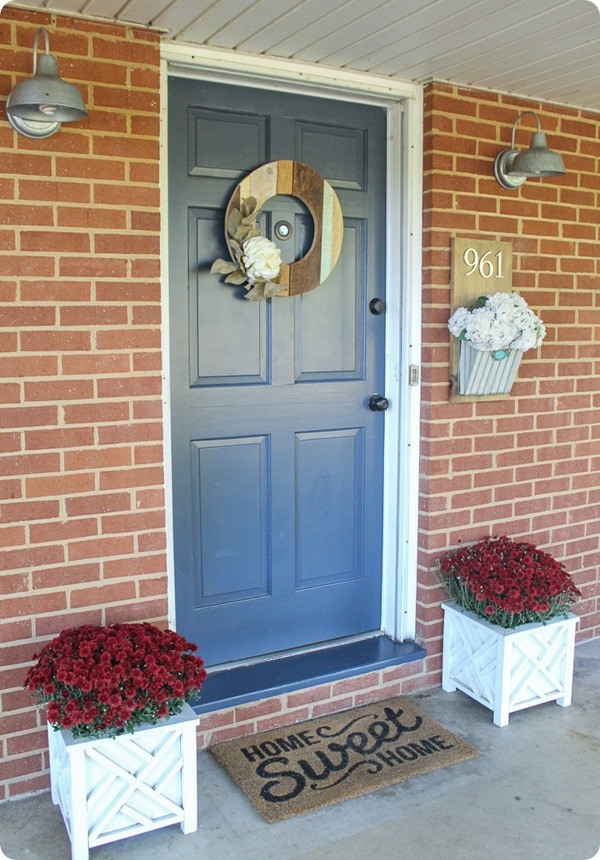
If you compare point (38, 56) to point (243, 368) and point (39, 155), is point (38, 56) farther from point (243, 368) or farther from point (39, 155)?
point (243, 368)

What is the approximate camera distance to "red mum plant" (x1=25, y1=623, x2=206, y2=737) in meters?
2.06

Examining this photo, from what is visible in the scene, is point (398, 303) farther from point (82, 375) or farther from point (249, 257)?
point (82, 375)

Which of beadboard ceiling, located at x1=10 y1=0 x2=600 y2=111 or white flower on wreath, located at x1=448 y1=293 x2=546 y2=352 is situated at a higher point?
beadboard ceiling, located at x1=10 y1=0 x2=600 y2=111

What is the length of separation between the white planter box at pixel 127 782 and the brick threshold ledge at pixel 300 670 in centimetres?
36

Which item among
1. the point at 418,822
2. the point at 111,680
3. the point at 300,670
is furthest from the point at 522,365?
the point at 111,680

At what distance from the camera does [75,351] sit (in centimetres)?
234

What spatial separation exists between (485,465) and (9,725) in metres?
1.93

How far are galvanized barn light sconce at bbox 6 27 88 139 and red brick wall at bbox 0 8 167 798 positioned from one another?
12cm

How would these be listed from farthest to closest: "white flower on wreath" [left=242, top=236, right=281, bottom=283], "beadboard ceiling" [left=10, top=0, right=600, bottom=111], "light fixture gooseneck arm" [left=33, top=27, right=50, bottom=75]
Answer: "white flower on wreath" [left=242, top=236, right=281, bottom=283] < "beadboard ceiling" [left=10, top=0, right=600, bottom=111] < "light fixture gooseneck arm" [left=33, top=27, right=50, bottom=75]

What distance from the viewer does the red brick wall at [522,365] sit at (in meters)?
2.97

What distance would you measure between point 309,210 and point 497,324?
0.78 meters

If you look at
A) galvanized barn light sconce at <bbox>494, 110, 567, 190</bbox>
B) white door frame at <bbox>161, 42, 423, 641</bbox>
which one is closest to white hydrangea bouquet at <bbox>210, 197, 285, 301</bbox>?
white door frame at <bbox>161, 42, 423, 641</bbox>

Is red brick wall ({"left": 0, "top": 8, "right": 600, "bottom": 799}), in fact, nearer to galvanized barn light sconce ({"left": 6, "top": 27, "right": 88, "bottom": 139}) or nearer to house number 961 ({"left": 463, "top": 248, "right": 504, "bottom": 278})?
galvanized barn light sconce ({"left": 6, "top": 27, "right": 88, "bottom": 139})

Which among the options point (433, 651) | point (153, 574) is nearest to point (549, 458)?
point (433, 651)
